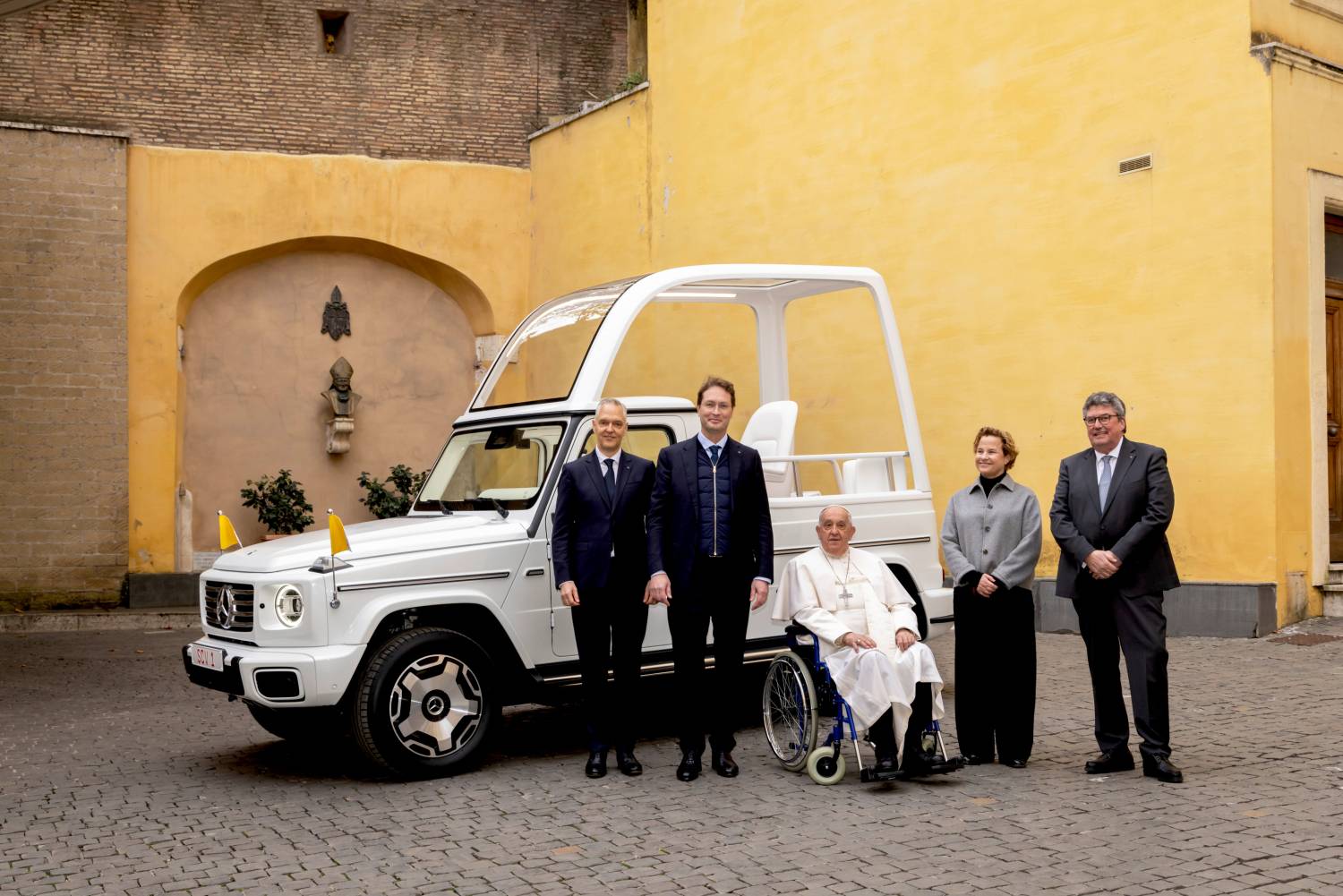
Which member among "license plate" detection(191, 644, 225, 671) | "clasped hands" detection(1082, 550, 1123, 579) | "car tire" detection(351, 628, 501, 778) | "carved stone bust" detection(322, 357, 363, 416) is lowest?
"car tire" detection(351, 628, 501, 778)

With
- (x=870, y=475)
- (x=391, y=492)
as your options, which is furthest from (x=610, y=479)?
(x=391, y=492)

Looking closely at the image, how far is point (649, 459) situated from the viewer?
7340mm

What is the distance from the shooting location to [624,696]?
22.0 feet

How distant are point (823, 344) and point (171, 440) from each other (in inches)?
315

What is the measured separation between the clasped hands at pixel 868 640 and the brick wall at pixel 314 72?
1295cm

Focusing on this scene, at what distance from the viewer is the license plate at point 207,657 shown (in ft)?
21.9

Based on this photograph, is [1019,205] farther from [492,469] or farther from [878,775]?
[878,775]

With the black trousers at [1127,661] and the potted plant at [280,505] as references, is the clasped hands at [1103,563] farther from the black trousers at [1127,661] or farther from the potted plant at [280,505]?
the potted plant at [280,505]

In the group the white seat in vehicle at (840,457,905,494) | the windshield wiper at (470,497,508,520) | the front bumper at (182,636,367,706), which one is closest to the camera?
the front bumper at (182,636,367,706)

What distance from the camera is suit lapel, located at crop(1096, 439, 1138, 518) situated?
632cm

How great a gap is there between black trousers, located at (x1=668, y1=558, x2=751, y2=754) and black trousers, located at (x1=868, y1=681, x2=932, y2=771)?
813 mm

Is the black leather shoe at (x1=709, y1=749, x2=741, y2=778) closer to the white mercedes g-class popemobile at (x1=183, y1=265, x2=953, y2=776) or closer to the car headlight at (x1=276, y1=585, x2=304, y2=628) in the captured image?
the white mercedes g-class popemobile at (x1=183, y1=265, x2=953, y2=776)

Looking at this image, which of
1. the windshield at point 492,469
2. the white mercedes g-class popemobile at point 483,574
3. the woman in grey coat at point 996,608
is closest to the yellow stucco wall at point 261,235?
the white mercedes g-class popemobile at point 483,574

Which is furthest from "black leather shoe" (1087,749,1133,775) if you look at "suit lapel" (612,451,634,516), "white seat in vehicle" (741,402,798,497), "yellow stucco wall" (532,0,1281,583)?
"yellow stucco wall" (532,0,1281,583)
